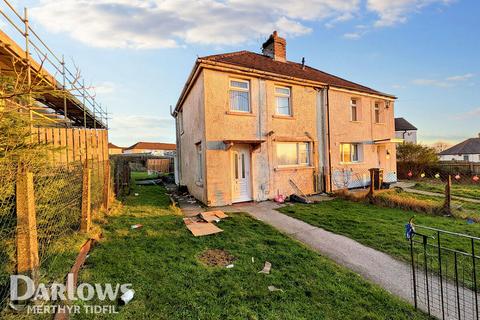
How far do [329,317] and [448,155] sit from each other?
61.2m

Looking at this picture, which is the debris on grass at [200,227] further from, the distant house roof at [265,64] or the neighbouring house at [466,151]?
the neighbouring house at [466,151]

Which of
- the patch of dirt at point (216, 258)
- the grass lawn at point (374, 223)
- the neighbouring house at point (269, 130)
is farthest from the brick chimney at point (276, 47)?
the patch of dirt at point (216, 258)

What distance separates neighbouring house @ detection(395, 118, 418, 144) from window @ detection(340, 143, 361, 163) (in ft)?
98.8

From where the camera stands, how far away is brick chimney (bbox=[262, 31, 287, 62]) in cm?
1474

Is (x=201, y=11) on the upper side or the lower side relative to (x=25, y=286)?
upper

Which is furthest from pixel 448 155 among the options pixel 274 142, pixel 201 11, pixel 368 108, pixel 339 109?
pixel 201 11

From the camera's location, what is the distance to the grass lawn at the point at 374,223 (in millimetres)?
5449

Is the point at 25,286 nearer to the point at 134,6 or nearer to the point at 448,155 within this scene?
the point at 134,6

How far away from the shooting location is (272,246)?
5.21m

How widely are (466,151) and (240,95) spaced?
54576mm

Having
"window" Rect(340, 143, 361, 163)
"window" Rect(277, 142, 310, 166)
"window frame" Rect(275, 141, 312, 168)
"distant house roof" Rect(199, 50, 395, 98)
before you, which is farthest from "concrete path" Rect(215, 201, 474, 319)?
"window" Rect(340, 143, 361, 163)

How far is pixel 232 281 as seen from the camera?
367 centimetres

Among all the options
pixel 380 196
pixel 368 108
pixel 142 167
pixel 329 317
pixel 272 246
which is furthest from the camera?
pixel 142 167

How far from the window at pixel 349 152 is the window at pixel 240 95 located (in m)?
7.27
